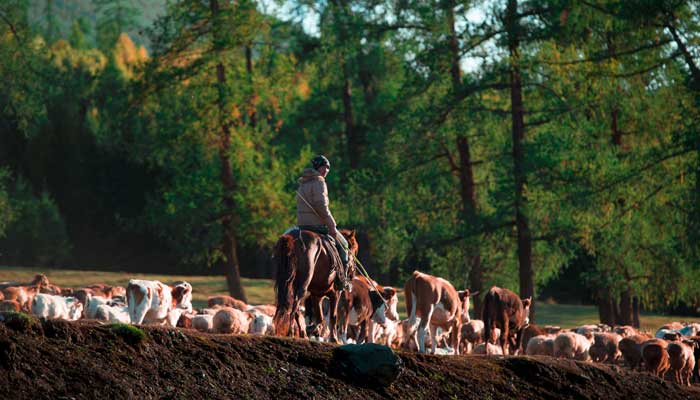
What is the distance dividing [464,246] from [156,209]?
1440 cm

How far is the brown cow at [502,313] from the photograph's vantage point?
22062mm

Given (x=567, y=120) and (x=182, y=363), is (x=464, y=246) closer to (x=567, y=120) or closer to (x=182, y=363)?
(x=567, y=120)

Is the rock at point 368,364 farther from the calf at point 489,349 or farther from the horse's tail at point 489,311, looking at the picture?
the calf at point 489,349

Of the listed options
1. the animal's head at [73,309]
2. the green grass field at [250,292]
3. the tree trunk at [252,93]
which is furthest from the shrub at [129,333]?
the tree trunk at [252,93]

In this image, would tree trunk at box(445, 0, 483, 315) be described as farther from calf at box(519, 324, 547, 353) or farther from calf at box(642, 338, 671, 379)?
calf at box(642, 338, 671, 379)

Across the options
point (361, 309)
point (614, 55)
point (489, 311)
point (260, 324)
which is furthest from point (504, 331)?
point (614, 55)

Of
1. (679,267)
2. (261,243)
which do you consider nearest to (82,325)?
(679,267)

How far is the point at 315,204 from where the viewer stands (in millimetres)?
15641

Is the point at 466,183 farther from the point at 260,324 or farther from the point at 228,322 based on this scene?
the point at 228,322

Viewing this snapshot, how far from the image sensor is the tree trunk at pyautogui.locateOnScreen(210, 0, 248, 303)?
4103 cm

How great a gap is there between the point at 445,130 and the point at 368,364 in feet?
69.1

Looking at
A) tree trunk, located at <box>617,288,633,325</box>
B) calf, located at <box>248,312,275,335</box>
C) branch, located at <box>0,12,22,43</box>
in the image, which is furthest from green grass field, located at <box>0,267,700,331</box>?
calf, located at <box>248,312,275,335</box>

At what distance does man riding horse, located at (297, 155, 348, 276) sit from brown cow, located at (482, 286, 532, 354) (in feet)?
22.7

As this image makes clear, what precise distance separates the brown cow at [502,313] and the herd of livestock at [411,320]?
0.02m
